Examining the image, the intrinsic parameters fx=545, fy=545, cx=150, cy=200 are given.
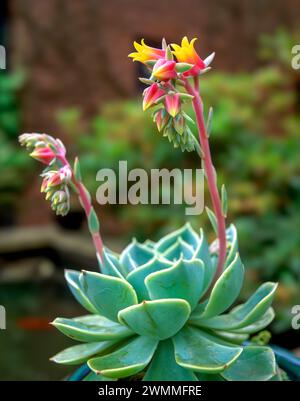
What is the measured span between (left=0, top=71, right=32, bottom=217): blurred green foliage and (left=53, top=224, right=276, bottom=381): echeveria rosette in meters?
3.67

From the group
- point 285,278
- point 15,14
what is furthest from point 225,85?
point 15,14

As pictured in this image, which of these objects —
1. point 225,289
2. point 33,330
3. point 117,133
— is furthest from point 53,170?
point 117,133

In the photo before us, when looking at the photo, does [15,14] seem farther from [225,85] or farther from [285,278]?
[285,278]

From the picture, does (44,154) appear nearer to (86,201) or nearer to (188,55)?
(86,201)

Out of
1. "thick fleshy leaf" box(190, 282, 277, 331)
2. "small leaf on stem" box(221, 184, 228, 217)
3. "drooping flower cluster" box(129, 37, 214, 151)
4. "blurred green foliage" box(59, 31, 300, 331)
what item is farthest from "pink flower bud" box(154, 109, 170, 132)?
"blurred green foliage" box(59, 31, 300, 331)

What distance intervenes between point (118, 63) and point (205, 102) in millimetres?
1816

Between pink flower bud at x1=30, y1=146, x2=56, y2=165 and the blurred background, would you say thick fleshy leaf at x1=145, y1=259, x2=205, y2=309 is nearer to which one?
pink flower bud at x1=30, y1=146, x2=56, y2=165

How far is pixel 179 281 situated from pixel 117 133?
2.75 meters

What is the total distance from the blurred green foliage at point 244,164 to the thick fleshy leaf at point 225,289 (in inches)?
56.2

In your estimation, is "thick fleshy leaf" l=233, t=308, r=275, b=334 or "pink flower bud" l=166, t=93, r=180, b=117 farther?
"thick fleshy leaf" l=233, t=308, r=275, b=334

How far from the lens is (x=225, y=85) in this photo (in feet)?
10.1

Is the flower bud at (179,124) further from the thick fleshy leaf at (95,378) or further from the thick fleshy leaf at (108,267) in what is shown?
the thick fleshy leaf at (95,378)

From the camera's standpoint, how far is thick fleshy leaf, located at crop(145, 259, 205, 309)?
58cm

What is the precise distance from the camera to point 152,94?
525 mm
